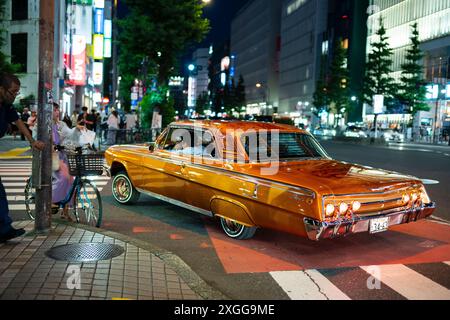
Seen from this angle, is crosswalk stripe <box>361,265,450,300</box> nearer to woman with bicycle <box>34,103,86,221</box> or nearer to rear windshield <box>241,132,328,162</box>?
rear windshield <box>241,132,328,162</box>

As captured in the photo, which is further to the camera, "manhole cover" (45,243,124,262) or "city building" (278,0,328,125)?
"city building" (278,0,328,125)

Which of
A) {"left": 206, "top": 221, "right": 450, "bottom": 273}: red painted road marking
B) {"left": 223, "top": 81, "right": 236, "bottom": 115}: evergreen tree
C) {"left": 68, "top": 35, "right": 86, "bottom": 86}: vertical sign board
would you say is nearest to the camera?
{"left": 206, "top": 221, "right": 450, "bottom": 273}: red painted road marking

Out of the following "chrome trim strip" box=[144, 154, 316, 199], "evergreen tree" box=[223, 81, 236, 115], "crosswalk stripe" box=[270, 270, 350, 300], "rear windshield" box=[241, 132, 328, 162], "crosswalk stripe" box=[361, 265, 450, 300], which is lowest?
"crosswalk stripe" box=[270, 270, 350, 300]

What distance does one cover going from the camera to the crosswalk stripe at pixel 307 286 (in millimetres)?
4660

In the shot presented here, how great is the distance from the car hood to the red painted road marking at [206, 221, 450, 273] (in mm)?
863

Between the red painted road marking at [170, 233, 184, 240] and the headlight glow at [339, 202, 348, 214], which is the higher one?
the headlight glow at [339, 202, 348, 214]

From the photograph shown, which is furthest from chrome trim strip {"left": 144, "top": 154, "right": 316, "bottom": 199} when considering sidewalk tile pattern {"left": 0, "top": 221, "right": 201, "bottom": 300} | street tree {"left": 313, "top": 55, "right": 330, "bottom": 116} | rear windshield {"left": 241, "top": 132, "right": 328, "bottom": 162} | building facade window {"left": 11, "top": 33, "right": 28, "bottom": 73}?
street tree {"left": 313, "top": 55, "right": 330, "bottom": 116}

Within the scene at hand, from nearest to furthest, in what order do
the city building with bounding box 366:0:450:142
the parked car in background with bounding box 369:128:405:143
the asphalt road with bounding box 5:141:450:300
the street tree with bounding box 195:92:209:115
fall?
the asphalt road with bounding box 5:141:450:300 < the parked car in background with bounding box 369:128:405:143 < the city building with bounding box 366:0:450:142 < the street tree with bounding box 195:92:209:115

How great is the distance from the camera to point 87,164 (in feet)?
22.6

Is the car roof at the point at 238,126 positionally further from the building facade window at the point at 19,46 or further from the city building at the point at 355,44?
the city building at the point at 355,44

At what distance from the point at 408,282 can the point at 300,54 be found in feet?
337

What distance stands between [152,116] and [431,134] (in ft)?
118

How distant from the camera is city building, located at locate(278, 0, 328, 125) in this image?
95.2 meters

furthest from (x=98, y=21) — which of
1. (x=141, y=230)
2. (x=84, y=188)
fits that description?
(x=141, y=230)
